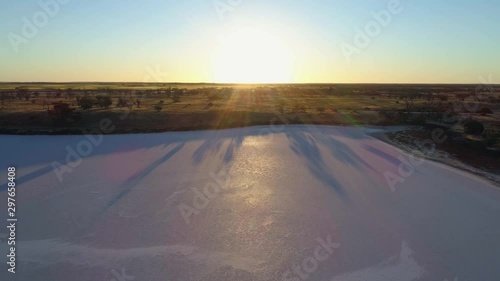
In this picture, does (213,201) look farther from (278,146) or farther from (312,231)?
(278,146)

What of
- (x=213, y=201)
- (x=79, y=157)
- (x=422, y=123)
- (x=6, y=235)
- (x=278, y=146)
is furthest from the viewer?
(x=422, y=123)

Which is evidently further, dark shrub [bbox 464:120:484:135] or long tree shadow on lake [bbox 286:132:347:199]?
dark shrub [bbox 464:120:484:135]

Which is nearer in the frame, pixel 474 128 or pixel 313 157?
pixel 313 157

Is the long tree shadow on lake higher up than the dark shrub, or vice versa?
the dark shrub

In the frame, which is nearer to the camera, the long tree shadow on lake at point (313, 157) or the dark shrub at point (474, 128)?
the long tree shadow on lake at point (313, 157)

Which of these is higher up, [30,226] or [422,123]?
[422,123]

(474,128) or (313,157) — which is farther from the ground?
(474,128)

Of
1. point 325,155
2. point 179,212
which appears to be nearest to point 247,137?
point 325,155

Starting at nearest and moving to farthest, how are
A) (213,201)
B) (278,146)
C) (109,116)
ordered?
(213,201), (278,146), (109,116)

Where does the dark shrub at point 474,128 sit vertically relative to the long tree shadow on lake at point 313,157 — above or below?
above

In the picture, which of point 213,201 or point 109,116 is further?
point 109,116
